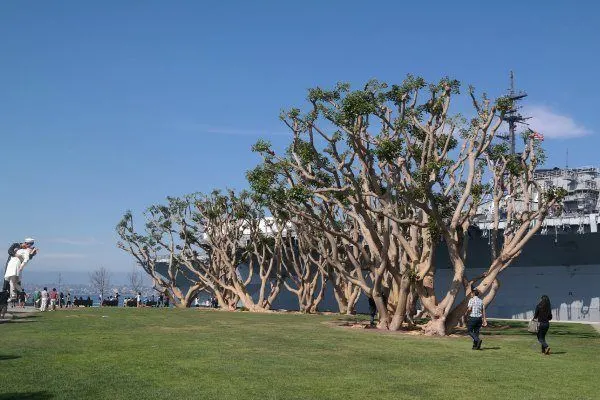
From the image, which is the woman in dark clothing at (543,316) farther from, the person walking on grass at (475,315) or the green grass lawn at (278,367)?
the person walking on grass at (475,315)

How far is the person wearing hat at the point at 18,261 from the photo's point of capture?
2477cm

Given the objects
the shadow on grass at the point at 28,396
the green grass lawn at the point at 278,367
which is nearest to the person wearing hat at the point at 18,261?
the green grass lawn at the point at 278,367

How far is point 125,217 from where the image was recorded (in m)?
55.0

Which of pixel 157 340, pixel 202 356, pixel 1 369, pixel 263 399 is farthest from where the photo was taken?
pixel 157 340

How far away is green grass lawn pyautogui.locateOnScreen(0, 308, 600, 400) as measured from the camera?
10.1 m

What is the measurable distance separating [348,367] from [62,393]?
19.6 ft

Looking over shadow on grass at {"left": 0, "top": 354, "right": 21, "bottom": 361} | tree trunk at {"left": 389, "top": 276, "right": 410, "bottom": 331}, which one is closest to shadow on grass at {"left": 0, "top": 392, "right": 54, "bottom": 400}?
shadow on grass at {"left": 0, "top": 354, "right": 21, "bottom": 361}

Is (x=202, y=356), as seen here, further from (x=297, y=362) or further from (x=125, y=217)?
(x=125, y=217)

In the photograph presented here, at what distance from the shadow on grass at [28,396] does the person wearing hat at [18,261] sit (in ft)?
55.2

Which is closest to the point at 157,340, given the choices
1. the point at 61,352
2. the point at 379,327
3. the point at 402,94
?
the point at 61,352

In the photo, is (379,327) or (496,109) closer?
(496,109)

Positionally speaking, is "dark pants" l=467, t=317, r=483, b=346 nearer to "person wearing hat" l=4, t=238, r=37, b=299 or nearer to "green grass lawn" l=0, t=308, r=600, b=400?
"green grass lawn" l=0, t=308, r=600, b=400

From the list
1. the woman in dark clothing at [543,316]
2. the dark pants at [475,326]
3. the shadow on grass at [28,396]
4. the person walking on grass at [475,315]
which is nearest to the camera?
the shadow on grass at [28,396]

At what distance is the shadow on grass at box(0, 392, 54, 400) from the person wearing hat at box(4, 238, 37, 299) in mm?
16814
